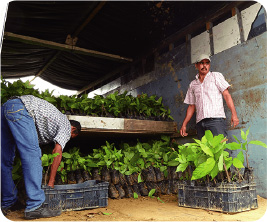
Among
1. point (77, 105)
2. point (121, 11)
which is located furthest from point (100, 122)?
point (121, 11)

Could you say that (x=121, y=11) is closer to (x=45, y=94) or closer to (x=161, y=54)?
(x=161, y=54)

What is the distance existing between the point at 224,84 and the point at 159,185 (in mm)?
1798

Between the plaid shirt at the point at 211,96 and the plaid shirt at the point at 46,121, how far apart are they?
1.95m

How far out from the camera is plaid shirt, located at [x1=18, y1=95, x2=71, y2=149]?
271 centimetres

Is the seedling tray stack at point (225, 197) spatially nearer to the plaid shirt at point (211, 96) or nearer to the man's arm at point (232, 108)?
the man's arm at point (232, 108)

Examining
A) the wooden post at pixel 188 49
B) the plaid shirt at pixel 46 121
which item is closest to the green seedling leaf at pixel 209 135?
the plaid shirt at pixel 46 121

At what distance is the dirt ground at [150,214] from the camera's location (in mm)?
2525

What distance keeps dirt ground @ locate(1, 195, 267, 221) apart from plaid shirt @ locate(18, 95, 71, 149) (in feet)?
2.52

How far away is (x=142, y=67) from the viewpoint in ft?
21.0

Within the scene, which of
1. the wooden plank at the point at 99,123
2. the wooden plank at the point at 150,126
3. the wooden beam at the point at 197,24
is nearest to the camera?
the wooden beam at the point at 197,24

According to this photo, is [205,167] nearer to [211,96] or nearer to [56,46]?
[211,96]

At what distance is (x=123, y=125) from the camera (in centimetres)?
454

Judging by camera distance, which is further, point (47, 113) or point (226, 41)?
point (226, 41)

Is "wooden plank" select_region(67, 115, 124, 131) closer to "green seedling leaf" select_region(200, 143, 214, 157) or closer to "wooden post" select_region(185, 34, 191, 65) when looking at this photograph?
"wooden post" select_region(185, 34, 191, 65)
